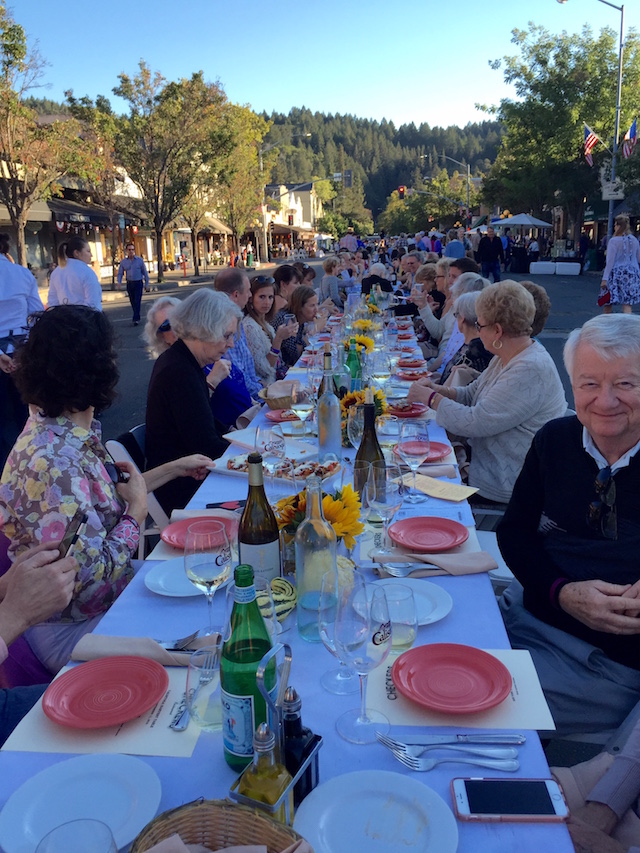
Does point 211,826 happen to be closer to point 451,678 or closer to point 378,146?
point 451,678

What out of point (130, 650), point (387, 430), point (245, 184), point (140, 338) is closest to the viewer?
point (130, 650)

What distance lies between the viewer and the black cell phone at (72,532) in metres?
2.02

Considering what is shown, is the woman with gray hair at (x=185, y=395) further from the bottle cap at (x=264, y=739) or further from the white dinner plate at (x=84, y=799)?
the bottle cap at (x=264, y=739)

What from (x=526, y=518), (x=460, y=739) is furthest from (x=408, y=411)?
(x=460, y=739)

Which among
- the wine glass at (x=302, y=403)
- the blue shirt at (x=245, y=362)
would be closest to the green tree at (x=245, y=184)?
the blue shirt at (x=245, y=362)

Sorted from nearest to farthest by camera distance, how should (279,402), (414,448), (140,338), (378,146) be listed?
1. (414,448)
2. (279,402)
3. (140,338)
4. (378,146)

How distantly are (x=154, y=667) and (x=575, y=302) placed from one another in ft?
60.0

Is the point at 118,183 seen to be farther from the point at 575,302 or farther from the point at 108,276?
the point at 575,302

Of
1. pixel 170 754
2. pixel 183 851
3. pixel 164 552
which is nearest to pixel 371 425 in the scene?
pixel 164 552

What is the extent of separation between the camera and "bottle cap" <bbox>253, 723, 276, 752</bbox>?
3.36ft

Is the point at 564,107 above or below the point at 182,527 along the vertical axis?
above

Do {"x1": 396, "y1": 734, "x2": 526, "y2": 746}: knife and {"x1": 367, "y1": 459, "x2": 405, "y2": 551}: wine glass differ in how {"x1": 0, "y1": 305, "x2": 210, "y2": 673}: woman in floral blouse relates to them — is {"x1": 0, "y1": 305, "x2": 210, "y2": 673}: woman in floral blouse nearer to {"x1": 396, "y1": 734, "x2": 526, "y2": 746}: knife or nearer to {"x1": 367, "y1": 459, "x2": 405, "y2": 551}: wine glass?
{"x1": 367, "y1": 459, "x2": 405, "y2": 551}: wine glass

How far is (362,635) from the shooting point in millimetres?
1405

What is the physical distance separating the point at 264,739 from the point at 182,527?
142 cm
